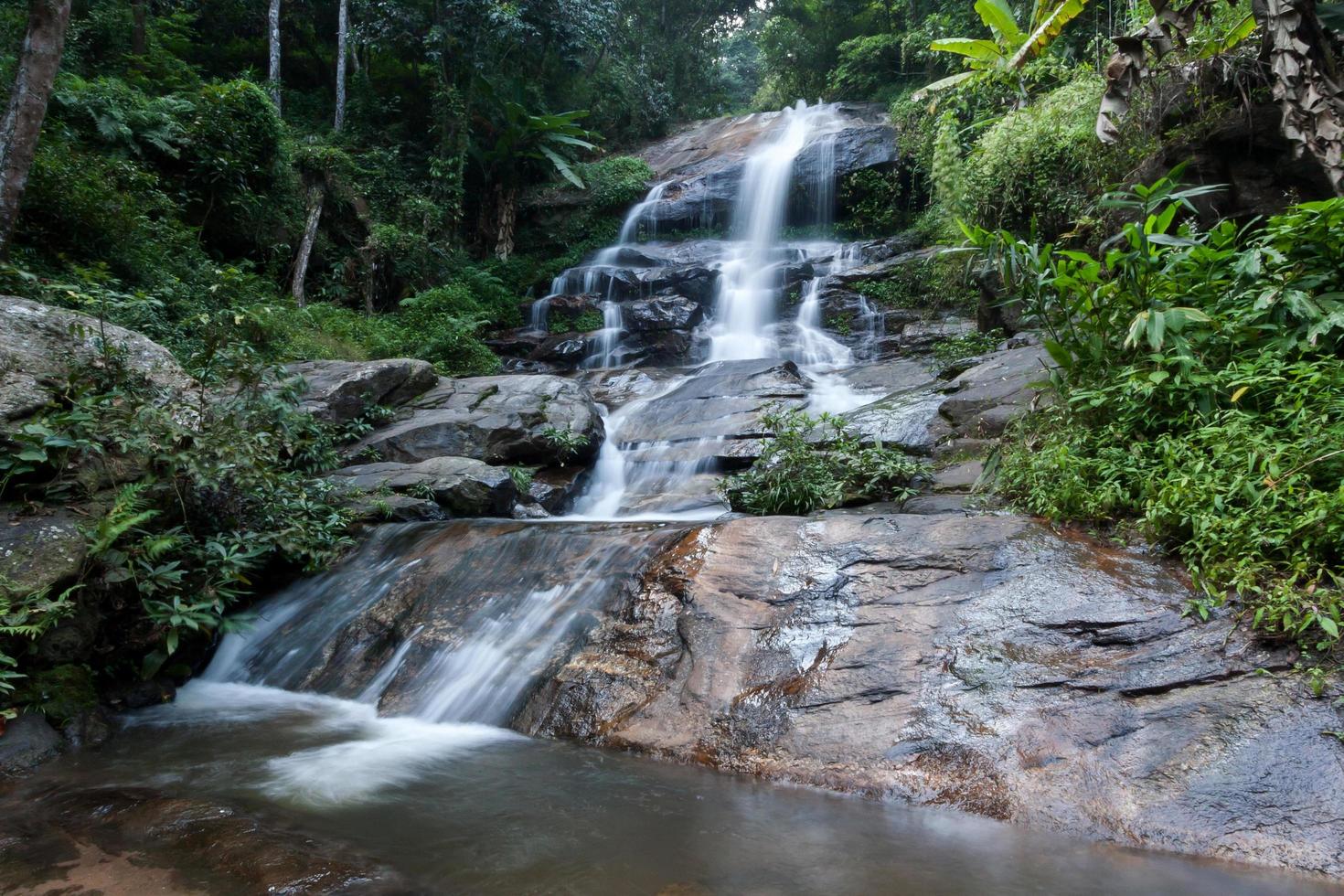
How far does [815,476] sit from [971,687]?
3.18 m

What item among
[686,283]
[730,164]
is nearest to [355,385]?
[686,283]

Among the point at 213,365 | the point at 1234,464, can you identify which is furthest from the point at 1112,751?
the point at 213,365

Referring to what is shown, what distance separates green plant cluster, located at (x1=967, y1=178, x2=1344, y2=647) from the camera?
139 inches

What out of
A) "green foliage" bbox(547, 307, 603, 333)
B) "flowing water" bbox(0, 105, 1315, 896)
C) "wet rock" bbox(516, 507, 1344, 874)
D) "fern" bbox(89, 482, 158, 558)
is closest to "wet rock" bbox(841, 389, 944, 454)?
"flowing water" bbox(0, 105, 1315, 896)

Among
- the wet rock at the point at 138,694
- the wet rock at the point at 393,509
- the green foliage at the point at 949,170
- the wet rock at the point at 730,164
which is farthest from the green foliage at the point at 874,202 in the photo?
the wet rock at the point at 138,694

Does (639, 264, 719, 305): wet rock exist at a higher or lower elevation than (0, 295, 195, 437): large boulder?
higher

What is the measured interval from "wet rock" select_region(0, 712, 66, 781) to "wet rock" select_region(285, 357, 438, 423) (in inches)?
197

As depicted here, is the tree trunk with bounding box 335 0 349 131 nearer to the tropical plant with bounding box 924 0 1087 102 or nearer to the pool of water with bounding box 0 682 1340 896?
the tropical plant with bounding box 924 0 1087 102

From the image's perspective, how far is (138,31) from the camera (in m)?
14.8

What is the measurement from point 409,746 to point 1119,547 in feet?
13.6

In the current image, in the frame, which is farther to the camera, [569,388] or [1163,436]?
[569,388]

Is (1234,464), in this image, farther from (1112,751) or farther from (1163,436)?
(1112,751)

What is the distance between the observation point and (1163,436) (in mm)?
4430

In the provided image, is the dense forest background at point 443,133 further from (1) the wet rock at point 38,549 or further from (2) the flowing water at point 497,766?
(2) the flowing water at point 497,766
